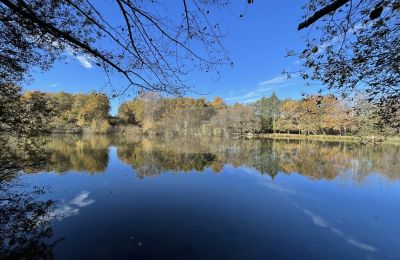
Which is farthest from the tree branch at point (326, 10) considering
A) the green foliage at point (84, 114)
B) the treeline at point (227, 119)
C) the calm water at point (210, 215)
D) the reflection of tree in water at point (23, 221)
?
the green foliage at point (84, 114)

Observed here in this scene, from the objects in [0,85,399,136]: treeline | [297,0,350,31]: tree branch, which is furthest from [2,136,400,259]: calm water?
[0,85,399,136]: treeline

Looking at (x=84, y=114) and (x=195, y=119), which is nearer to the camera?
(x=84, y=114)

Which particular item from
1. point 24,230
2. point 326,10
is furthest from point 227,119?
point 326,10

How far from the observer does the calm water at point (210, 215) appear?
5055mm

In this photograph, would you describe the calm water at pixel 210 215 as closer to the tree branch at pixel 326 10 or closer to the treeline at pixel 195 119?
the tree branch at pixel 326 10

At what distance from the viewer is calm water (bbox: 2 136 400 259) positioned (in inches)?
199

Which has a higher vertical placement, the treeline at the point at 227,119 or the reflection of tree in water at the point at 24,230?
the treeline at the point at 227,119

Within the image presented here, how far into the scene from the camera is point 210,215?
699 cm

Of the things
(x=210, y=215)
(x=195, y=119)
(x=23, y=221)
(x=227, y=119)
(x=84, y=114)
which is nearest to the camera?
(x=23, y=221)

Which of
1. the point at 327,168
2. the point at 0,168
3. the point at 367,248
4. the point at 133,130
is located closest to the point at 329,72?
the point at 367,248

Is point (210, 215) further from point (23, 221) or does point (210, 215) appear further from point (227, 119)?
point (227, 119)

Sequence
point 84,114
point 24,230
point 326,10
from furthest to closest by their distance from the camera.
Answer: point 84,114, point 24,230, point 326,10

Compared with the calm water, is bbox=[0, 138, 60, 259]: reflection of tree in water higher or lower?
higher

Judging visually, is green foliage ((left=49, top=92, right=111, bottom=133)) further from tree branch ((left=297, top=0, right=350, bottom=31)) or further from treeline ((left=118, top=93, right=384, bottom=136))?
tree branch ((left=297, top=0, right=350, bottom=31))
